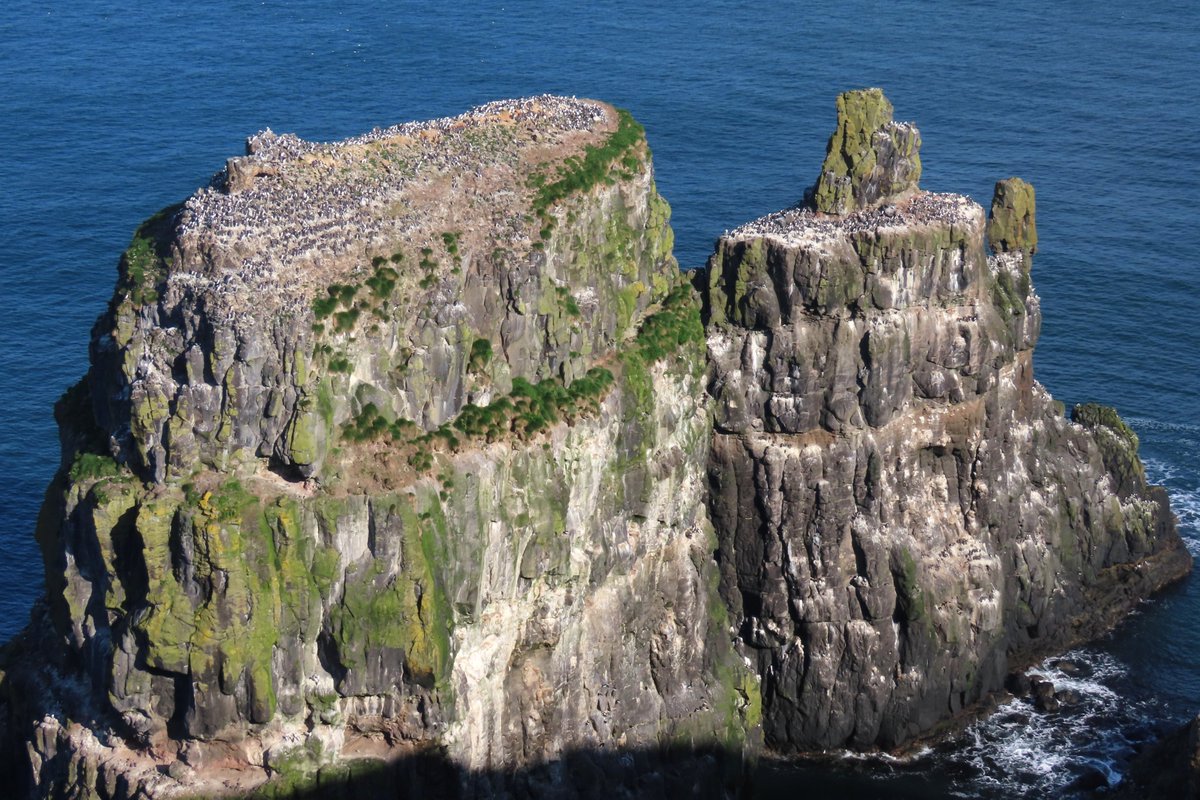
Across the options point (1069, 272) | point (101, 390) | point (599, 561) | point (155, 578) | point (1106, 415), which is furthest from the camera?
point (1069, 272)

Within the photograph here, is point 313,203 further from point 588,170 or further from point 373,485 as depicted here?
point 588,170

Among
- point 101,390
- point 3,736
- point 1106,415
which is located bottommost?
point 3,736

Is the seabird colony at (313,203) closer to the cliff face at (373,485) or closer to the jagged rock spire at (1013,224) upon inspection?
the cliff face at (373,485)

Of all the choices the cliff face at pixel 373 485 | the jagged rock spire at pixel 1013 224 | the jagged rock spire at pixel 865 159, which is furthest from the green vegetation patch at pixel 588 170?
the jagged rock spire at pixel 1013 224

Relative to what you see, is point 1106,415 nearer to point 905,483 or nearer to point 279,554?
point 905,483

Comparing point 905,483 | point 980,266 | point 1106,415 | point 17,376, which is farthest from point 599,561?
point 17,376

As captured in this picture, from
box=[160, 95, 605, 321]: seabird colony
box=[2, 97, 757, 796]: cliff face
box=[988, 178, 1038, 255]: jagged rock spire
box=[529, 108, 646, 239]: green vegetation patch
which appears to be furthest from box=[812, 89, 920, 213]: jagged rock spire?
box=[160, 95, 605, 321]: seabird colony

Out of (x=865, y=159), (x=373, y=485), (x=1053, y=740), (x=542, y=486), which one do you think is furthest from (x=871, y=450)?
(x=373, y=485)
